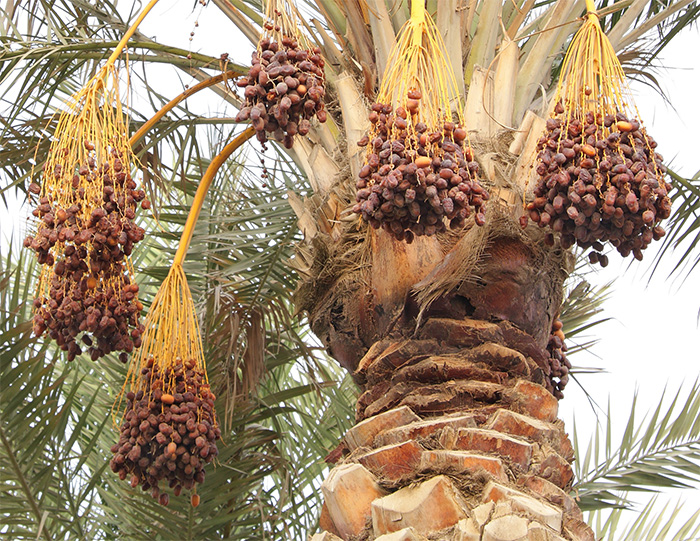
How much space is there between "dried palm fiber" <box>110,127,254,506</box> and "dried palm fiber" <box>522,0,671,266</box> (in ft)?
3.71

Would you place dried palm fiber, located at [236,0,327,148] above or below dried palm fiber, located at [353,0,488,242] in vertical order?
above

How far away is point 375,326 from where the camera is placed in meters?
2.60

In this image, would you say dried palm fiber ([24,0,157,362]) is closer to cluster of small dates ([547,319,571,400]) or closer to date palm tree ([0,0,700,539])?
date palm tree ([0,0,700,539])

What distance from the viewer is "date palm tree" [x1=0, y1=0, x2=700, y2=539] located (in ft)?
7.15

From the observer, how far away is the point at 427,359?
2396mm

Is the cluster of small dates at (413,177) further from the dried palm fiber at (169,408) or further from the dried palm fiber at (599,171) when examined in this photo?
the dried palm fiber at (169,408)

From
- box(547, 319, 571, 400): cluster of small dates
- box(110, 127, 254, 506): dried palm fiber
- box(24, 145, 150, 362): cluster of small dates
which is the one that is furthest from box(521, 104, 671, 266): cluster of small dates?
box(110, 127, 254, 506): dried palm fiber

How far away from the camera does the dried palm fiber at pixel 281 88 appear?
2156mm

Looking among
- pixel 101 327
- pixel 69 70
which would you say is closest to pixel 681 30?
pixel 69 70

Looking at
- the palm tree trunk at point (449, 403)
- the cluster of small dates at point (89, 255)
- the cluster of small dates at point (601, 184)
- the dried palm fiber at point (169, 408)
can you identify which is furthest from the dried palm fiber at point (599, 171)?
the dried palm fiber at point (169, 408)

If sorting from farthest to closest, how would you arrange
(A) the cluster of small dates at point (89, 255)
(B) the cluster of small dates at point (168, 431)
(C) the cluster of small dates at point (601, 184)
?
(B) the cluster of small dates at point (168, 431), (A) the cluster of small dates at point (89, 255), (C) the cluster of small dates at point (601, 184)

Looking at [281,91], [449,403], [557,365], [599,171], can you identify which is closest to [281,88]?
[281,91]

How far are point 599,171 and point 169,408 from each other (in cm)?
137

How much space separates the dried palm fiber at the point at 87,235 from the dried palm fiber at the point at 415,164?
2.22 ft
